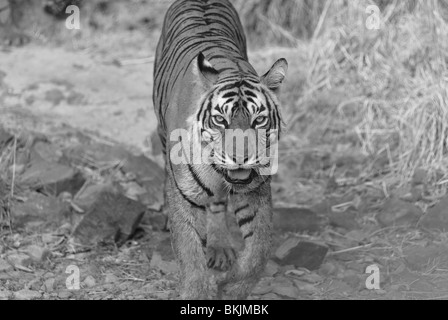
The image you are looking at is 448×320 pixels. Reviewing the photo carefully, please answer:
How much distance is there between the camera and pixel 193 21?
561 cm

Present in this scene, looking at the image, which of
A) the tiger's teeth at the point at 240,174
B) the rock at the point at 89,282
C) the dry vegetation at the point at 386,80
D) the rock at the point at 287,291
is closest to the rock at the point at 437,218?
the dry vegetation at the point at 386,80

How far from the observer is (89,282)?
5273mm

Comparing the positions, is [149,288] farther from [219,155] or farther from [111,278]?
[219,155]

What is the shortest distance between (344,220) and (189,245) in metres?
1.87

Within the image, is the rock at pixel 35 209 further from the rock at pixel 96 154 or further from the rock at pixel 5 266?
the rock at pixel 96 154

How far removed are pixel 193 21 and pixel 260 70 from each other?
2.75 metres

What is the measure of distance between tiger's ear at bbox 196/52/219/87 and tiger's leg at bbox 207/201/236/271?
3.98ft

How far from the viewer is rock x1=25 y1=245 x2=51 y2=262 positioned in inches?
216

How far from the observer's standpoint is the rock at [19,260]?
5.40 m

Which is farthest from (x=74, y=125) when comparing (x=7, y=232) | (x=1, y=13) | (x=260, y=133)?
(x=260, y=133)

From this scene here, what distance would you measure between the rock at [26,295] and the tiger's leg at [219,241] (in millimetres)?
1075

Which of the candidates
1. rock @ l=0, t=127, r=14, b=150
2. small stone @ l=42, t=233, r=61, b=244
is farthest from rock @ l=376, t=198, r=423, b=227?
rock @ l=0, t=127, r=14, b=150

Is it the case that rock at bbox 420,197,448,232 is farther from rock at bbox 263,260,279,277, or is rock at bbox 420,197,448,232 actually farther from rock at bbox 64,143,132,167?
rock at bbox 64,143,132,167

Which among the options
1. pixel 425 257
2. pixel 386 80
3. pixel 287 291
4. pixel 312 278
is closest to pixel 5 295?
pixel 287 291
